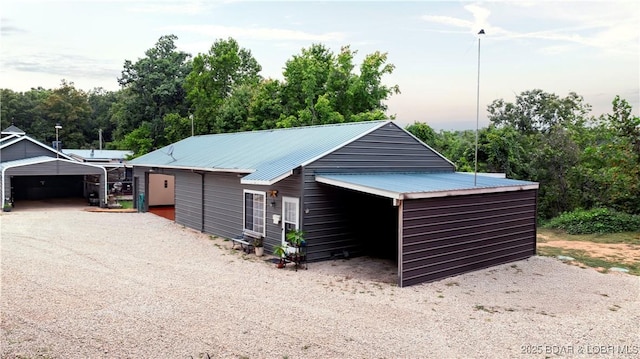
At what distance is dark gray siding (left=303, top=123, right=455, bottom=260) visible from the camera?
414 inches

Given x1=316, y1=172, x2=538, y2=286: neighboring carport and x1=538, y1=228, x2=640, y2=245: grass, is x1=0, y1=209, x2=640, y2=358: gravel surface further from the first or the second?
x1=538, y1=228, x2=640, y2=245: grass

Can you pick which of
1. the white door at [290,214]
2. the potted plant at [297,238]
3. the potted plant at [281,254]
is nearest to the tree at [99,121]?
the white door at [290,214]

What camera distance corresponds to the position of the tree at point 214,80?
3312 centimetres

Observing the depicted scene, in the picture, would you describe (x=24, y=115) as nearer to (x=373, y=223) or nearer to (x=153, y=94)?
(x=153, y=94)

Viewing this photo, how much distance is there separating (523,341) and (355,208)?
577cm

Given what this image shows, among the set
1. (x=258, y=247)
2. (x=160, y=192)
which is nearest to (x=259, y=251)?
(x=258, y=247)

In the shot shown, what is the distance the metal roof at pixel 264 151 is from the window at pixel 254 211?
29.0 inches

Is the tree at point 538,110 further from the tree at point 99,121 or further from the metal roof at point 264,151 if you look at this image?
the tree at point 99,121

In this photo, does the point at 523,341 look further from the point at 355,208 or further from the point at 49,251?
the point at 49,251

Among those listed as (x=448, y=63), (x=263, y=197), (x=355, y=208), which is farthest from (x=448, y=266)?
(x=448, y=63)

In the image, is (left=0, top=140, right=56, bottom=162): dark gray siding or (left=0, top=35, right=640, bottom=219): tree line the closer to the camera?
(left=0, top=35, right=640, bottom=219): tree line

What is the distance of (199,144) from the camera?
19.7 meters

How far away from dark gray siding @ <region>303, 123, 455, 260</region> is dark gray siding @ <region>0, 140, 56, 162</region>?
21287 millimetres

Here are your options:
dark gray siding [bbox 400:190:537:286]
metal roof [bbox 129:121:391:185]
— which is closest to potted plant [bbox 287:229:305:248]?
metal roof [bbox 129:121:391:185]
